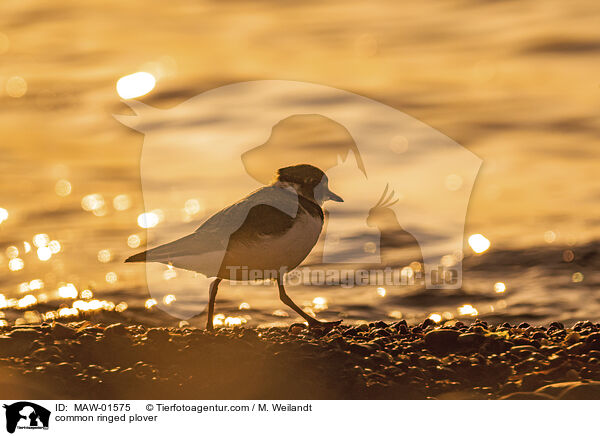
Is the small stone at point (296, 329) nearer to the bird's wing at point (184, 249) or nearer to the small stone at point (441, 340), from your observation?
the bird's wing at point (184, 249)

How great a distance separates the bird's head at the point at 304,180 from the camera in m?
7.15

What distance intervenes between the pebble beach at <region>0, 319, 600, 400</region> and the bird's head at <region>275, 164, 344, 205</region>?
1.45 m

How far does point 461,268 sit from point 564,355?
4756 millimetres

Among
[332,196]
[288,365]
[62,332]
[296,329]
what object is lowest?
[288,365]

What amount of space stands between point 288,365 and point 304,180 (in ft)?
6.99

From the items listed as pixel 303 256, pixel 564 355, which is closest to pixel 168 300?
pixel 303 256

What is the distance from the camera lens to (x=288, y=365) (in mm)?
5691

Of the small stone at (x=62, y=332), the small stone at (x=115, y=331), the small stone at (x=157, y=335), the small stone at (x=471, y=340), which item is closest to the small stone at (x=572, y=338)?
the small stone at (x=471, y=340)

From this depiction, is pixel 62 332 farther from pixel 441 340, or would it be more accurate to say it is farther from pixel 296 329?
pixel 441 340
